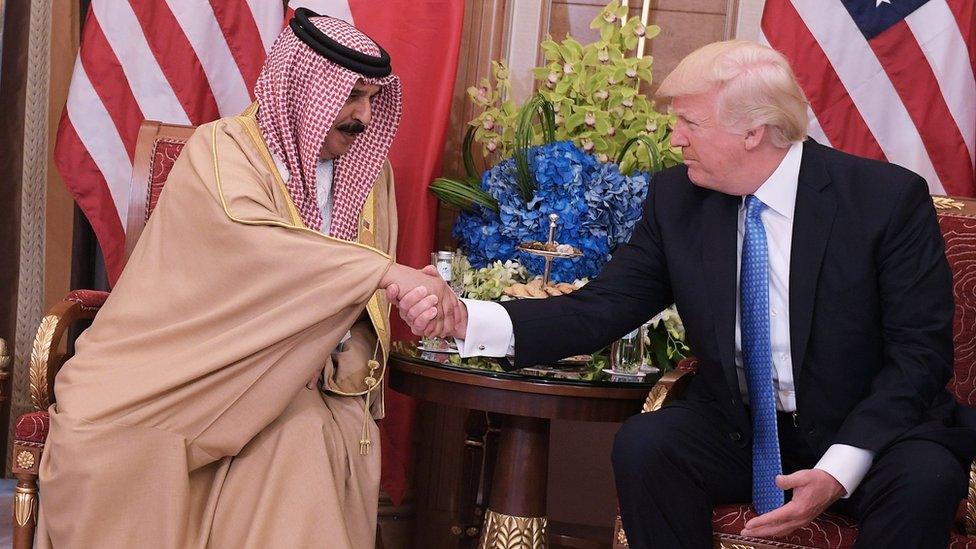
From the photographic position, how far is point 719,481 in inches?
98.2

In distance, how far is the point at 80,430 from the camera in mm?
2516

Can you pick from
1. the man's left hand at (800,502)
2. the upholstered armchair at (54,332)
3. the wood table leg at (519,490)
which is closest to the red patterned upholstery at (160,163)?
the upholstered armchair at (54,332)

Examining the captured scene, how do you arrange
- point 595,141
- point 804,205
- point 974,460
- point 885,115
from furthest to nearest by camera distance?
point 885,115 < point 595,141 < point 804,205 < point 974,460

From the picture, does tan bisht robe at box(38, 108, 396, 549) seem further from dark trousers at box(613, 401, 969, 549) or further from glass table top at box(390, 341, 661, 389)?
dark trousers at box(613, 401, 969, 549)

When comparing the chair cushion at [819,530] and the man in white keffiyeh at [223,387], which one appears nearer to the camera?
the chair cushion at [819,530]

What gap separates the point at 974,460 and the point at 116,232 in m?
2.72

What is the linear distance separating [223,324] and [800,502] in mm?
1337

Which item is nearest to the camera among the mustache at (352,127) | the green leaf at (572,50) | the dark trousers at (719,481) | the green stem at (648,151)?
the dark trousers at (719,481)

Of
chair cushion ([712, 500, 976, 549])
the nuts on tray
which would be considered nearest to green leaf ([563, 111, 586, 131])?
the nuts on tray

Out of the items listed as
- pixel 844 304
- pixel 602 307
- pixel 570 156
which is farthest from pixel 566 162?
pixel 844 304

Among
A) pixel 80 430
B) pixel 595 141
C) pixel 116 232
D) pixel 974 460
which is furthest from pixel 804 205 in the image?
pixel 116 232

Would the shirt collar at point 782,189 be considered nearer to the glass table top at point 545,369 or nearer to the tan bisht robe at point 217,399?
the glass table top at point 545,369

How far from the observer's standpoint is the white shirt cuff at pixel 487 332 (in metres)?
2.79

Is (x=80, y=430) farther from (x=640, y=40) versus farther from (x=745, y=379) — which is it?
(x=640, y=40)
